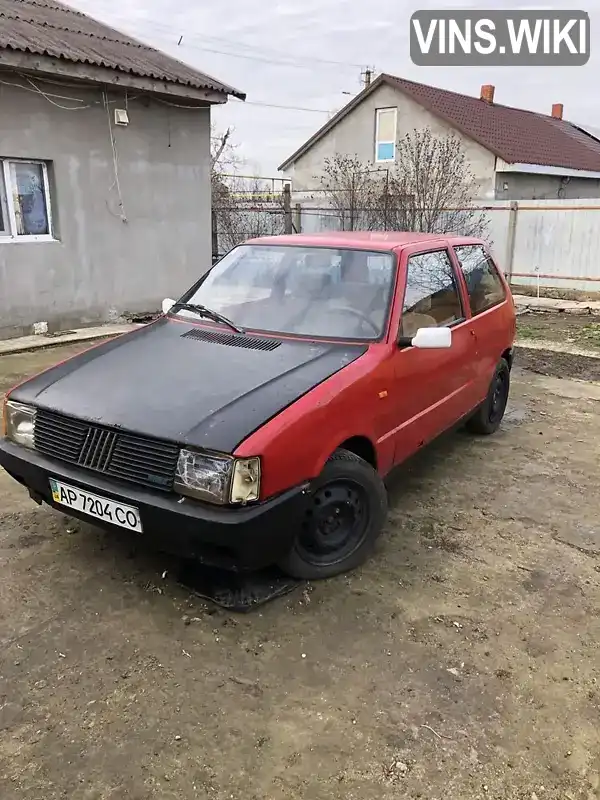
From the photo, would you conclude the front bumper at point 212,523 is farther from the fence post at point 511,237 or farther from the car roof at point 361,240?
the fence post at point 511,237

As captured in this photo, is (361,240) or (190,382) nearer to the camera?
(190,382)

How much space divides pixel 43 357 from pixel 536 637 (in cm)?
678

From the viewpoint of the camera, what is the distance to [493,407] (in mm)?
5660

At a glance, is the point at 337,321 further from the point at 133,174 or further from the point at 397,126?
the point at 397,126

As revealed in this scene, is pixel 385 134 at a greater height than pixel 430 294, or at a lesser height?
greater

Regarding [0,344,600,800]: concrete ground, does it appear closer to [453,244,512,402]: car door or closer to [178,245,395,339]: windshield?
[178,245,395,339]: windshield

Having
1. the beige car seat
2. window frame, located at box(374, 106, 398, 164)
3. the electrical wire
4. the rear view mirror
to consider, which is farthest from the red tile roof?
the rear view mirror

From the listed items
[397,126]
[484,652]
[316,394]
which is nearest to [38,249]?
[316,394]

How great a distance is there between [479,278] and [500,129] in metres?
21.1

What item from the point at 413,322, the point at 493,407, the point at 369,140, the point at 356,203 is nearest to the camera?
the point at 413,322

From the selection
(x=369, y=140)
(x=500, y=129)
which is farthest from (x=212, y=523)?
(x=500, y=129)

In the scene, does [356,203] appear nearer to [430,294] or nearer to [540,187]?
[540,187]

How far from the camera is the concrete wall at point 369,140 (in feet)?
68.7

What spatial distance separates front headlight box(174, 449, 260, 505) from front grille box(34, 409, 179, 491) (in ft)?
0.22
